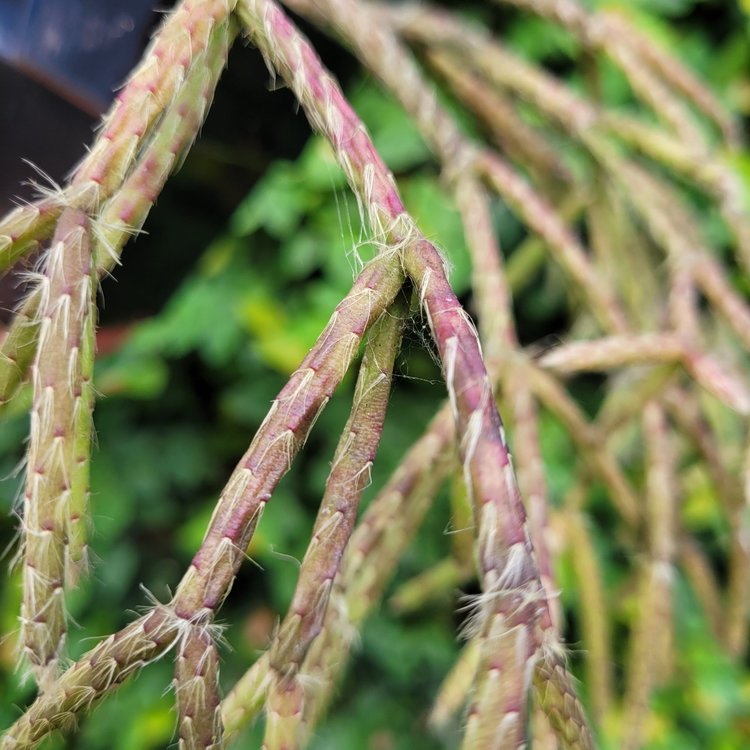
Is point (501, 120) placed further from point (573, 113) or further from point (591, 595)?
point (591, 595)

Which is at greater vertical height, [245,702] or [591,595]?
[245,702]

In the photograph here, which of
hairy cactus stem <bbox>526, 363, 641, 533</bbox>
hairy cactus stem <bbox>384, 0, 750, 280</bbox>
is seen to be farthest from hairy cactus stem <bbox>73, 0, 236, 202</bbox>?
hairy cactus stem <bbox>384, 0, 750, 280</bbox>

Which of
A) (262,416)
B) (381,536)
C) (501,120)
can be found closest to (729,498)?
(381,536)

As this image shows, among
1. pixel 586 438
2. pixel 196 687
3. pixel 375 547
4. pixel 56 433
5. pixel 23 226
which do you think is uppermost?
pixel 23 226

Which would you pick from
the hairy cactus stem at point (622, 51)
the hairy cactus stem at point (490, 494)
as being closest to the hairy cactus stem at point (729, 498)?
the hairy cactus stem at point (622, 51)

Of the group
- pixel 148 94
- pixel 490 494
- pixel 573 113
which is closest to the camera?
pixel 490 494

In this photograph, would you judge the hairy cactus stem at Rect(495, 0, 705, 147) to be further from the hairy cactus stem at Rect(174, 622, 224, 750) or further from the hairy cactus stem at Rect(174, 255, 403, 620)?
the hairy cactus stem at Rect(174, 622, 224, 750)

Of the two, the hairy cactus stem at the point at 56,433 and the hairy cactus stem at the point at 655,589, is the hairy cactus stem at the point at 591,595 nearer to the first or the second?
the hairy cactus stem at the point at 655,589
